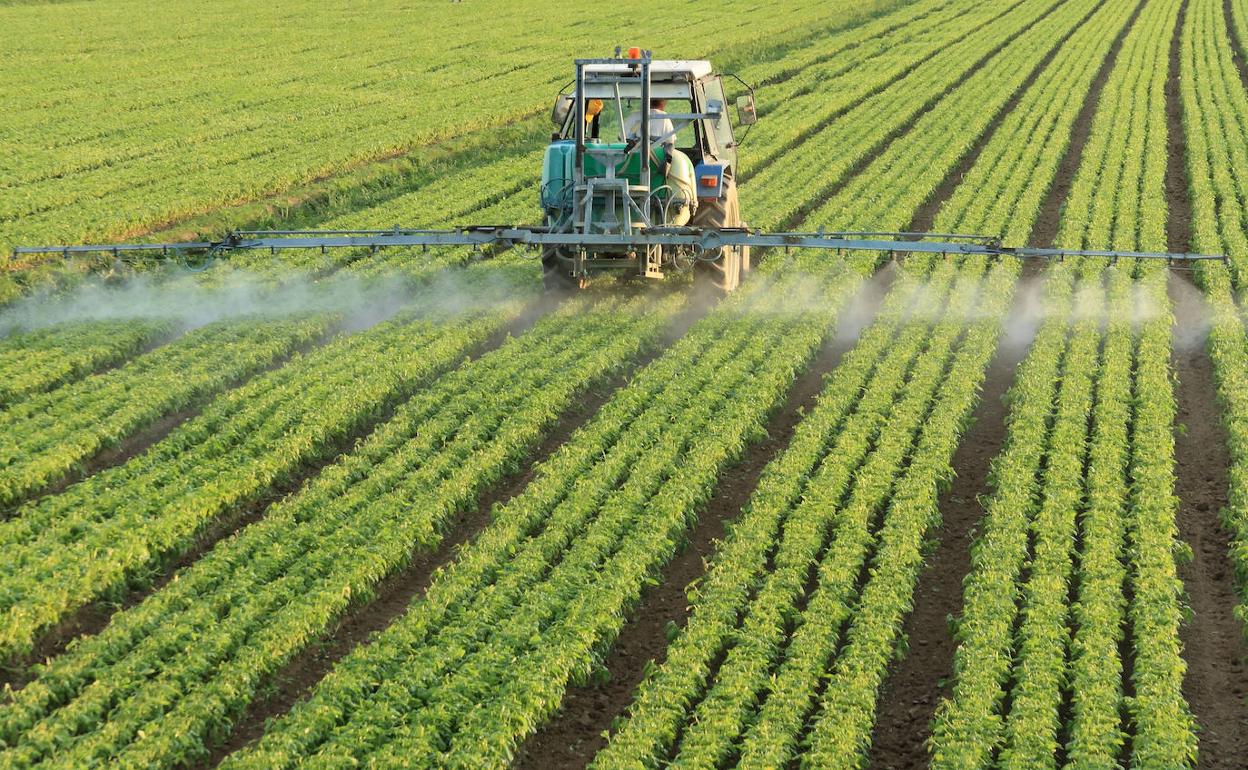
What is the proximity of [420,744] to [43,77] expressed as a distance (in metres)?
34.4

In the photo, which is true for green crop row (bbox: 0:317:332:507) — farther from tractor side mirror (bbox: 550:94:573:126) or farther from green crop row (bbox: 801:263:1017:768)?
green crop row (bbox: 801:263:1017:768)

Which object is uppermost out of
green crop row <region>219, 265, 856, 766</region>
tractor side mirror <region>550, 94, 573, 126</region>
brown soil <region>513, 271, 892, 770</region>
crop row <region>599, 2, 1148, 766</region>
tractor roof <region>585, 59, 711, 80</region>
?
tractor roof <region>585, 59, 711, 80</region>

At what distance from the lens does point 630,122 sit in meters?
18.0

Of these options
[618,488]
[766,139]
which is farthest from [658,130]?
[766,139]

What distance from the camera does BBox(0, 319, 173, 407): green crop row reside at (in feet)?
46.9

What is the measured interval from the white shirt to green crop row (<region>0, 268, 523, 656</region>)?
11.2 ft

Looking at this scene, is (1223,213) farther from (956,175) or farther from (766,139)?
(766,139)

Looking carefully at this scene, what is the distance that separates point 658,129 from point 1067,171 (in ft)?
47.2

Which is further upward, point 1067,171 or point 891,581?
point 891,581

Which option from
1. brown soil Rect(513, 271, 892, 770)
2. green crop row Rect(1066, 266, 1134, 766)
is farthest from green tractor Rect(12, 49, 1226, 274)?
brown soil Rect(513, 271, 892, 770)

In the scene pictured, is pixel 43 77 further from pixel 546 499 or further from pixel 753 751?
pixel 753 751

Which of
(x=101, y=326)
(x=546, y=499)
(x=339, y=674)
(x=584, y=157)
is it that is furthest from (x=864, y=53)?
(x=339, y=674)

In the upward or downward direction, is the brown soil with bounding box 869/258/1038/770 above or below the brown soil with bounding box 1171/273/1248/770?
above

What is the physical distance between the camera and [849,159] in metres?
29.6
